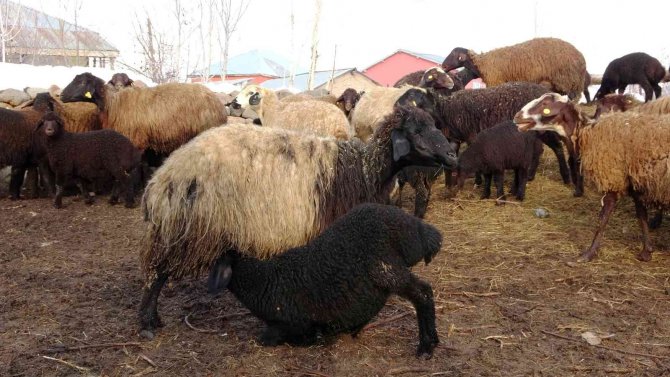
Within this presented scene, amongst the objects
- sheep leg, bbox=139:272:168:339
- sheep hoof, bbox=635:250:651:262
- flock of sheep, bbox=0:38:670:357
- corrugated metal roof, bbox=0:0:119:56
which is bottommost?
sheep leg, bbox=139:272:168:339

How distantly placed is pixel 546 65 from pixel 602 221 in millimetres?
6608

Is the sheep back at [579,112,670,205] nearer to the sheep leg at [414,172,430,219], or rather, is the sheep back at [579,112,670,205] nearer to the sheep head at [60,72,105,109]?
the sheep leg at [414,172,430,219]

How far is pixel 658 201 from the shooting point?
19.2 ft

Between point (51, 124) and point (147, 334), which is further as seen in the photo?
point (51, 124)

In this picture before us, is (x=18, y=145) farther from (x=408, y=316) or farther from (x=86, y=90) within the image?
(x=408, y=316)

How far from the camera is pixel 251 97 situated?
11.0m

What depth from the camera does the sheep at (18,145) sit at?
9445 mm

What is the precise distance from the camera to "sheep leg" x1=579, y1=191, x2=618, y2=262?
6.14 m

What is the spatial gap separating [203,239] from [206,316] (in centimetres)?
81

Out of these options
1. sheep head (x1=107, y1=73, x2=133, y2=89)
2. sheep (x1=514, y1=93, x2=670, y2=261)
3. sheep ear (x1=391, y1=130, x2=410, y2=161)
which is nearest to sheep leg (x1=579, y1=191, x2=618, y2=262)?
sheep (x1=514, y1=93, x2=670, y2=261)

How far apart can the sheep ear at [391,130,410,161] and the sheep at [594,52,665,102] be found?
9.60m

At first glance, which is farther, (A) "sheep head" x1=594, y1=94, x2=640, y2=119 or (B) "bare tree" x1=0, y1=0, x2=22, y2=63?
(B) "bare tree" x1=0, y1=0, x2=22, y2=63

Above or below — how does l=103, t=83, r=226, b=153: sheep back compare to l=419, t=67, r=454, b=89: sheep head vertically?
below

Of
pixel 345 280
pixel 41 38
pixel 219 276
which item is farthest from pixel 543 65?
pixel 41 38
